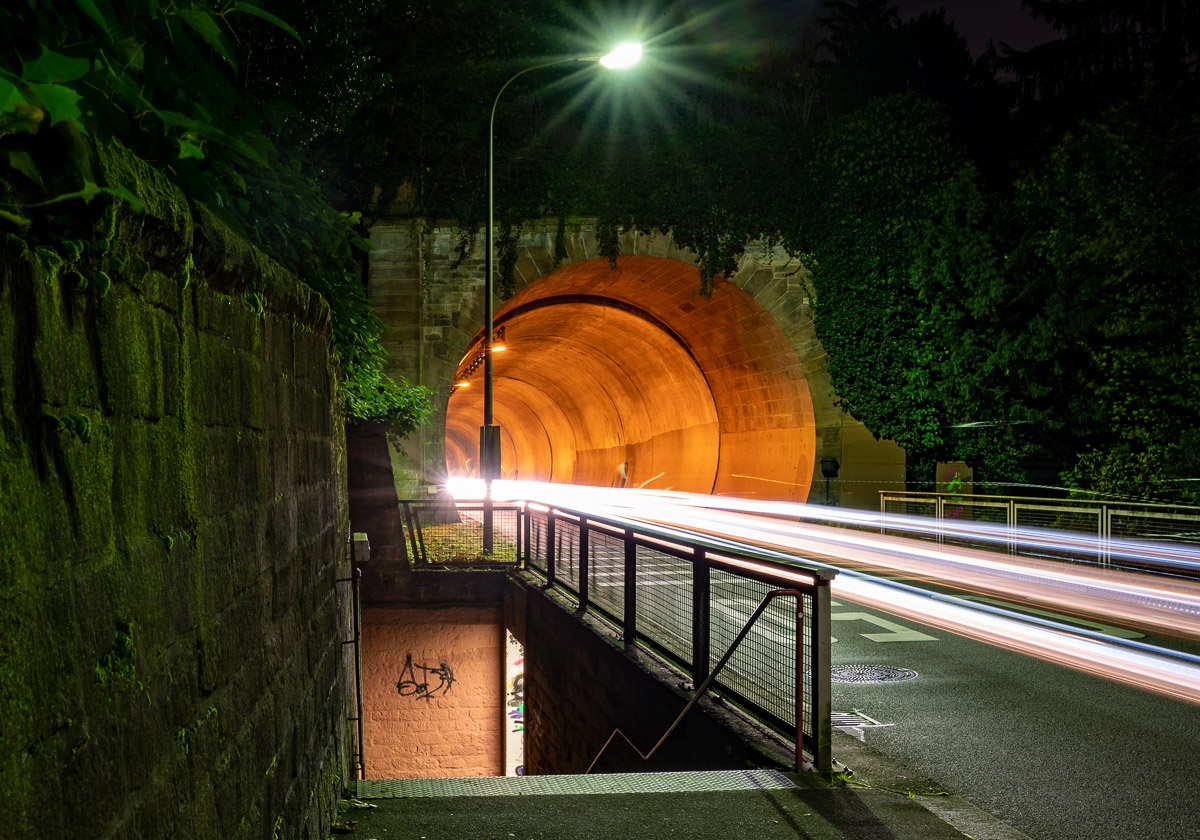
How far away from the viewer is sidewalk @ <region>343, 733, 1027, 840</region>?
4.76 m

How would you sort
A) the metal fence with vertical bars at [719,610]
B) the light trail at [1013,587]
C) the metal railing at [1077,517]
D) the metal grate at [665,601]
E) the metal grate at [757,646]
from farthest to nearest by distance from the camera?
the metal railing at [1077,517] < the light trail at [1013,587] < the metal grate at [665,601] < the metal grate at [757,646] < the metal fence with vertical bars at [719,610]

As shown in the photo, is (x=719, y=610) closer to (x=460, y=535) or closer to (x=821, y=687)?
(x=821, y=687)

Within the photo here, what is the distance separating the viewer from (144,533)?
2.15 metres

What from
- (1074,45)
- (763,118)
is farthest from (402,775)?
(1074,45)

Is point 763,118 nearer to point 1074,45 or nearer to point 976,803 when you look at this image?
point 1074,45

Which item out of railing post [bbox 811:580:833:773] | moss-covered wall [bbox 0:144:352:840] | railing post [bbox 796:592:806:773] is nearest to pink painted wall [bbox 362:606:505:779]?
railing post [bbox 796:592:806:773]

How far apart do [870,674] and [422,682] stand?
8.47 metres

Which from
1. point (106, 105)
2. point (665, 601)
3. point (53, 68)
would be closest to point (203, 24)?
point (106, 105)

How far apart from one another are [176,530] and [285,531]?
1.53m

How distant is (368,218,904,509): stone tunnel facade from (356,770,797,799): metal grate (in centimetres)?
1524

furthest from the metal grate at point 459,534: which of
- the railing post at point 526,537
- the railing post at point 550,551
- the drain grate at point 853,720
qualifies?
the drain grate at point 853,720

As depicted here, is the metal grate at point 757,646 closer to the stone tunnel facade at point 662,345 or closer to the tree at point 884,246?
the stone tunnel facade at point 662,345

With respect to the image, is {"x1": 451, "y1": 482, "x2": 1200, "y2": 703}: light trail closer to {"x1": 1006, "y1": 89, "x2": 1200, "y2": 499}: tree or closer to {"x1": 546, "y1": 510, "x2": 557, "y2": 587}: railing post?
{"x1": 546, "y1": 510, "x2": 557, "y2": 587}: railing post

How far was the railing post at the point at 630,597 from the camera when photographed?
28.5 feet
